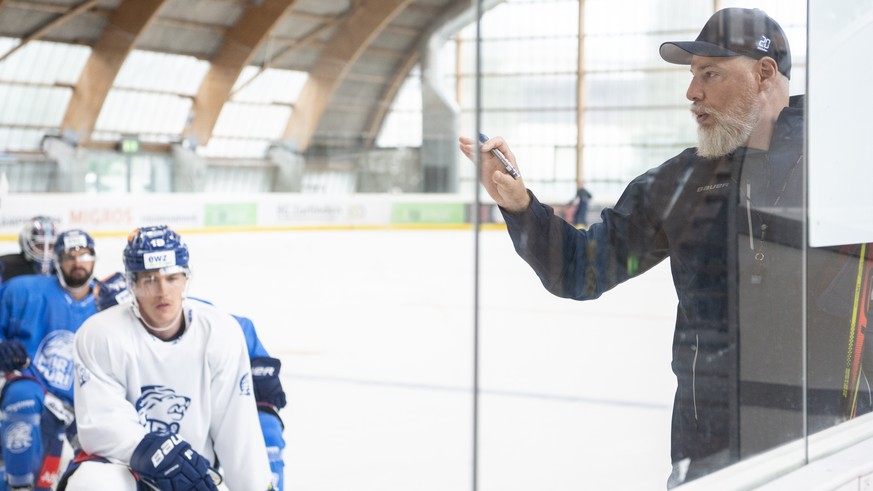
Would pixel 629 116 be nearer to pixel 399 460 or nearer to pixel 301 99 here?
pixel 399 460

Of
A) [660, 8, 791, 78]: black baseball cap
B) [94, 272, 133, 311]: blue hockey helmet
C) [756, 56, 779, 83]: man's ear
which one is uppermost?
[660, 8, 791, 78]: black baseball cap

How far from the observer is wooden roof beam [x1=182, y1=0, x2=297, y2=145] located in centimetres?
1701

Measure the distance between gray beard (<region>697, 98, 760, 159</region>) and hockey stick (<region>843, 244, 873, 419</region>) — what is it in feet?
1.58

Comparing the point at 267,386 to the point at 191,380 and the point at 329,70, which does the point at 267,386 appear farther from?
the point at 329,70

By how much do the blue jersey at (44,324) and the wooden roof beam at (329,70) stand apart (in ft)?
42.8

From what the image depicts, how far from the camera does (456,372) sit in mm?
5301

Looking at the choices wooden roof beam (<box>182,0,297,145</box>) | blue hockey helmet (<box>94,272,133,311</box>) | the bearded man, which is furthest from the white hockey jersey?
wooden roof beam (<box>182,0,297,145</box>)

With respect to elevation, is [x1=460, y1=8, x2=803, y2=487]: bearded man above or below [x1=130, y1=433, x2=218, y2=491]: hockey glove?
above

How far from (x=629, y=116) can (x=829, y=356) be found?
66 cm

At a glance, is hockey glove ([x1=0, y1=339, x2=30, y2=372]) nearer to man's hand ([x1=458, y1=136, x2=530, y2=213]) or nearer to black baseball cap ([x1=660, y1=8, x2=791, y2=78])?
man's hand ([x1=458, y1=136, x2=530, y2=213])

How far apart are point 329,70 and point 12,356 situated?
1469 cm

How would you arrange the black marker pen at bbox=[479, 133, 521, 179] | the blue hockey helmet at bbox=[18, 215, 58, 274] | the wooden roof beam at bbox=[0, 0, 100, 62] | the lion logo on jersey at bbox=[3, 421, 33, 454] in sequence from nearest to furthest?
the black marker pen at bbox=[479, 133, 521, 179] → the lion logo on jersey at bbox=[3, 421, 33, 454] → the blue hockey helmet at bbox=[18, 215, 58, 274] → the wooden roof beam at bbox=[0, 0, 100, 62]

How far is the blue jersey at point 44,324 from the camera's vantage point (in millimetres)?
3133

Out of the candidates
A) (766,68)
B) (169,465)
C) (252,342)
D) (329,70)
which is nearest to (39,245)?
(252,342)
